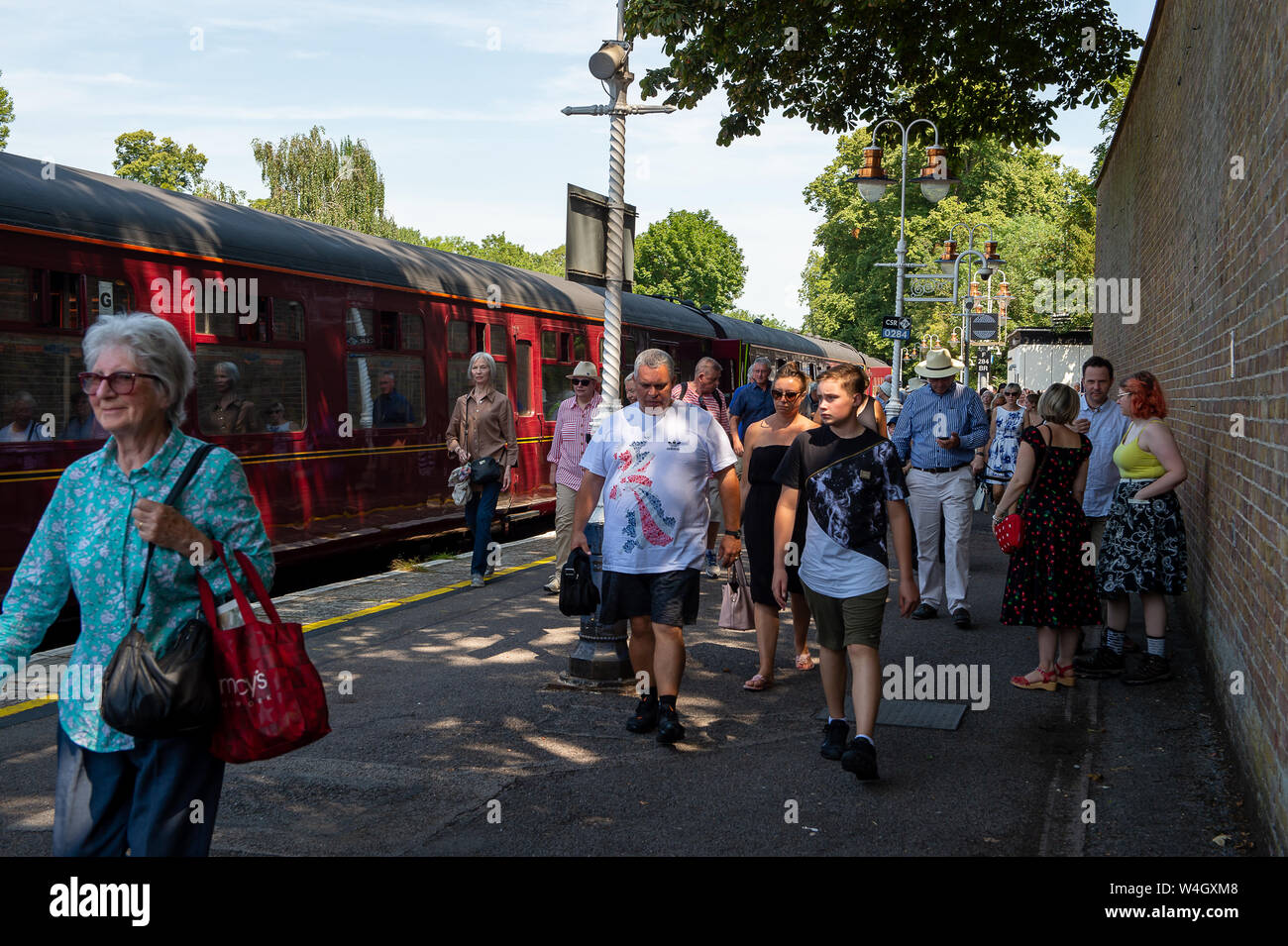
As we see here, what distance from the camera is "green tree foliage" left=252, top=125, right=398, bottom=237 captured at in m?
55.3

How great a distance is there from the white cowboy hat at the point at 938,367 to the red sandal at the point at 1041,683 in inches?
106

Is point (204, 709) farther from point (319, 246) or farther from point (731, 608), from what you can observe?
point (319, 246)

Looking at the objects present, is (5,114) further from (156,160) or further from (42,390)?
(42,390)

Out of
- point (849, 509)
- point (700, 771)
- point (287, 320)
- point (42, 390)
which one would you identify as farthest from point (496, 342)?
point (700, 771)

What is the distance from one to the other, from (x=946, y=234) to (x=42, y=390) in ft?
156

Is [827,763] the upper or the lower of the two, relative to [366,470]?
lower

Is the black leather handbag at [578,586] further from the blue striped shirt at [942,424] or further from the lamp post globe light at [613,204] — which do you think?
the blue striped shirt at [942,424]

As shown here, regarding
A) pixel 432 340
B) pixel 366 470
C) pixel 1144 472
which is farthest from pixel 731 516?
pixel 432 340

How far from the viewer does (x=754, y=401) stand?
33.7 ft

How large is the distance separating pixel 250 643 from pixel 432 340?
963 centimetres

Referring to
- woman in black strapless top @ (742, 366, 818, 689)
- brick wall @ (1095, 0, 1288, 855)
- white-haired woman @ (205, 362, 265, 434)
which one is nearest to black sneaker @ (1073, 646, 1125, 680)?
brick wall @ (1095, 0, 1288, 855)

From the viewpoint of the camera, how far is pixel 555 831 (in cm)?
475

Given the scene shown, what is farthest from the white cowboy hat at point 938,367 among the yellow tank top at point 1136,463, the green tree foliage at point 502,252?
the green tree foliage at point 502,252
